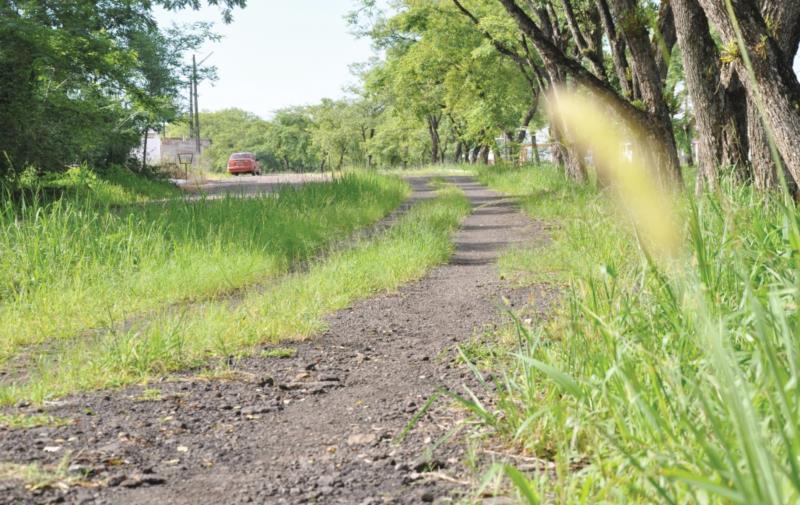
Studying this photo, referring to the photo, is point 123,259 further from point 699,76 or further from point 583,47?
point 583,47

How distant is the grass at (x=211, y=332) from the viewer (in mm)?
4117

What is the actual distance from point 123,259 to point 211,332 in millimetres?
2917

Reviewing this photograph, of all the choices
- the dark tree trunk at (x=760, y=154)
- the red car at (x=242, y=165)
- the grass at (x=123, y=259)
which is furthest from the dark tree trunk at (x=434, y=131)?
the dark tree trunk at (x=760, y=154)

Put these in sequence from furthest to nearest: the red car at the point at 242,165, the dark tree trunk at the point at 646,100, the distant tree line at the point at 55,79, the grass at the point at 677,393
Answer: the red car at the point at 242,165, the distant tree line at the point at 55,79, the dark tree trunk at the point at 646,100, the grass at the point at 677,393

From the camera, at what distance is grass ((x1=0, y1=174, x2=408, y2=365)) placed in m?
5.77

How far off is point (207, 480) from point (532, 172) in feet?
71.2

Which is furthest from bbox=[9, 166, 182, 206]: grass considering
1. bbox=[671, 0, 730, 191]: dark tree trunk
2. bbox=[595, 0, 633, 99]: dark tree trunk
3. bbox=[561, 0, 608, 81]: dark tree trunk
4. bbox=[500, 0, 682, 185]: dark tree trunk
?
bbox=[671, 0, 730, 191]: dark tree trunk

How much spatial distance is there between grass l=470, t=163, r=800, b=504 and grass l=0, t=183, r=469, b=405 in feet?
5.48

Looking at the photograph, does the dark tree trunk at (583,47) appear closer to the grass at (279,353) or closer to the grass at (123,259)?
the grass at (123,259)

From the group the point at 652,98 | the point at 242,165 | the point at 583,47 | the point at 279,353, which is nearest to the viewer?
the point at 279,353

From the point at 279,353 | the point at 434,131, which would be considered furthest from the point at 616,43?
the point at 434,131

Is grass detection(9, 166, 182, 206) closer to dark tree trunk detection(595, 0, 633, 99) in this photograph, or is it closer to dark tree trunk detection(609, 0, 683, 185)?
dark tree trunk detection(595, 0, 633, 99)

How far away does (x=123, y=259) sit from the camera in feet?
24.4

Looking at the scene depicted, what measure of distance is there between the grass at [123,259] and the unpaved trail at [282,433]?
1.11 m
